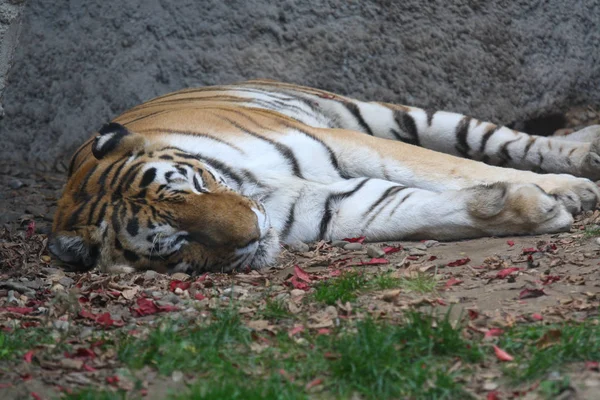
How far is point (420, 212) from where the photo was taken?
4.26m

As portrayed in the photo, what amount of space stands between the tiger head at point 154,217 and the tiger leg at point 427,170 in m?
0.66

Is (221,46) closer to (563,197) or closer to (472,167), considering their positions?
(472,167)

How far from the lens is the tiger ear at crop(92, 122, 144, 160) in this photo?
424 cm

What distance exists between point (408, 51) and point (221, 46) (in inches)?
51.4

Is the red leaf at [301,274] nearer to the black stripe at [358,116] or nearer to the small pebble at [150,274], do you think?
the small pebble at [150,274]

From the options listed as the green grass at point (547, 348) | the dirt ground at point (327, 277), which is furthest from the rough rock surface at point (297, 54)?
the green grass at point (547, 348)

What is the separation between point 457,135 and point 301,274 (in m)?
2.11

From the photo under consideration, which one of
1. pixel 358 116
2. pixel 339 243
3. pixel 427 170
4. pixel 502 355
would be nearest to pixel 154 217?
pixel 339 243

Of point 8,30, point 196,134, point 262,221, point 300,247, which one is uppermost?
point 8,30

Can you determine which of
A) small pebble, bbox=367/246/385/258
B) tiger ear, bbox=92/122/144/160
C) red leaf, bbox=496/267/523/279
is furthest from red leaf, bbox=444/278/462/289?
tiger ear, bbox=92/122/144/160

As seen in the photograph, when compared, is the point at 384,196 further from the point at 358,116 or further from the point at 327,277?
the point at 358,116

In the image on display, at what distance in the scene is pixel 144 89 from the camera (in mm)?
6031

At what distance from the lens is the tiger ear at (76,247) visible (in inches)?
157

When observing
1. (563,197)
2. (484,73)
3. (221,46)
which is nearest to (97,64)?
(221,46)
